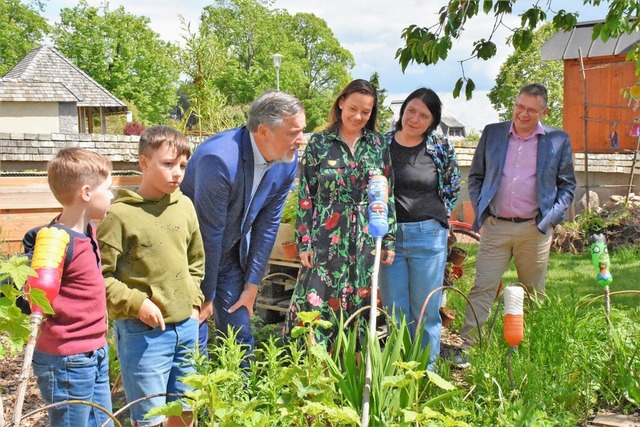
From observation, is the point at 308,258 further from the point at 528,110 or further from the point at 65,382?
the point at 528,110

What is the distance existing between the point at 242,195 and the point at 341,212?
71cm

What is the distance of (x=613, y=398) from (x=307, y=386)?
165 cm

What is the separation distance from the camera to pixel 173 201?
2586mm

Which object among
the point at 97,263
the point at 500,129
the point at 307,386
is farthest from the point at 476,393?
the point at 500,129

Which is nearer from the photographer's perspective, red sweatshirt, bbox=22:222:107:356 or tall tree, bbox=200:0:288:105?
red sweatshirt, bbox=22:222:107:356

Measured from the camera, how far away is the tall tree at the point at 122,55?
47000 millimetres

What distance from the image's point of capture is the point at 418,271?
12.1 ft

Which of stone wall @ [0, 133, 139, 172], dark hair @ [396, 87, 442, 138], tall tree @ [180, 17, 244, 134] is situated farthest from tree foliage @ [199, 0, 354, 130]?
dark hair @ [396, 87, 442, 138]

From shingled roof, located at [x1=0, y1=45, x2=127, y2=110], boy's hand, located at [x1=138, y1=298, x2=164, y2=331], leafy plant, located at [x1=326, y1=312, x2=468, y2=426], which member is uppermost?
→ shingled roof, located at [x1=0, y1=45, x2=127, y2=110]

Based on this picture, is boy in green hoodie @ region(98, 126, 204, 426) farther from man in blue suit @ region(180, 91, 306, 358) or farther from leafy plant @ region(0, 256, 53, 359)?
leafy plant @ region(0, 256, 53, 359)

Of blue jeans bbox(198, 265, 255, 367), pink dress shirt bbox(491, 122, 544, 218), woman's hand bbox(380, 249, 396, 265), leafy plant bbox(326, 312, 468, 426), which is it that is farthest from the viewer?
pink dress shirt bbox(491, 122, 544, 218)

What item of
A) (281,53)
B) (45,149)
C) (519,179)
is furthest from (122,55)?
(519,179)

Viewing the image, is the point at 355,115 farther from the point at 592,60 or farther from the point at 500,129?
the point at 592,60

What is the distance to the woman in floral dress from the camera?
3455 mm
